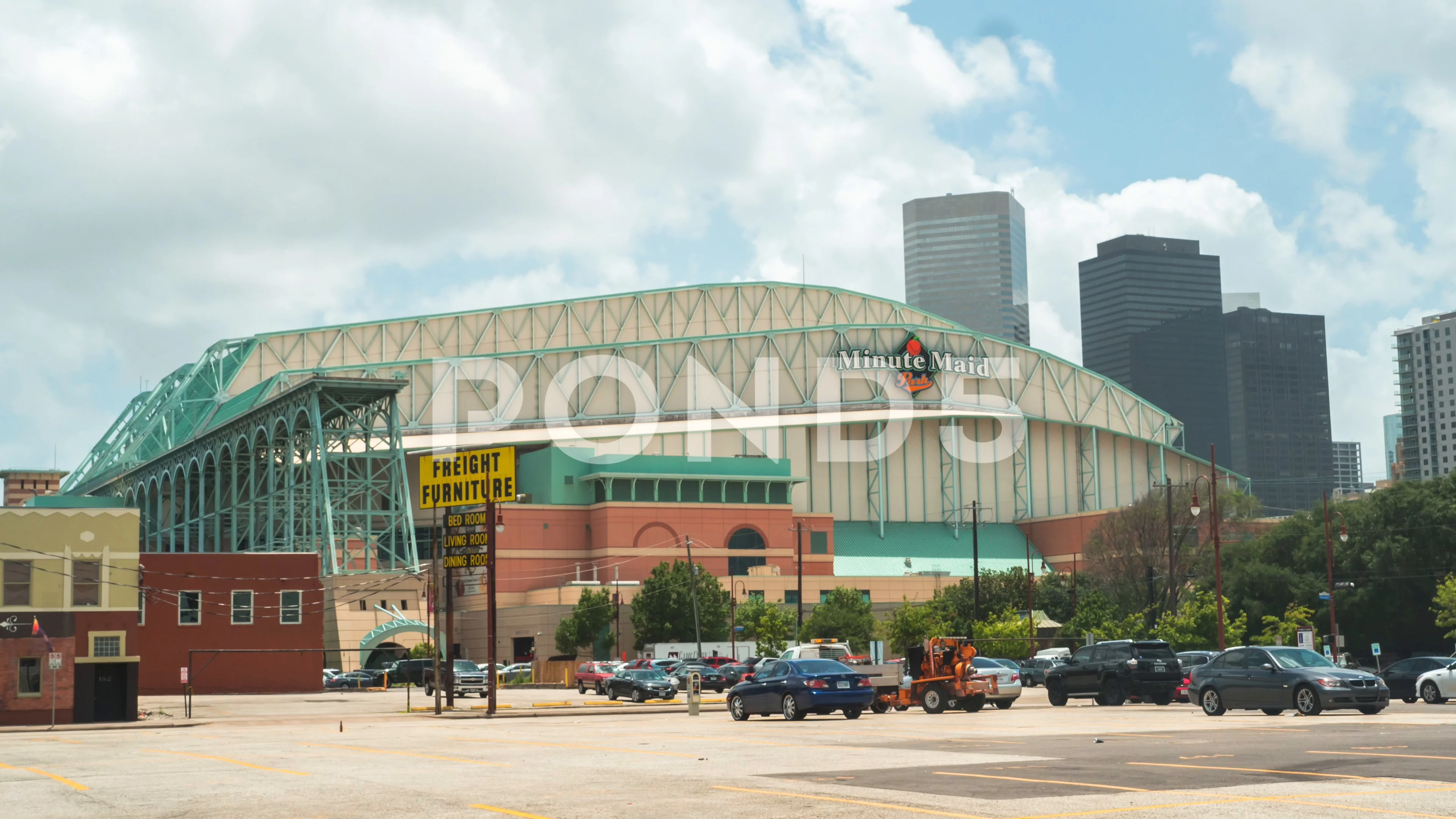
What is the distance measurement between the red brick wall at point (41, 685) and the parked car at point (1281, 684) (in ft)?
117

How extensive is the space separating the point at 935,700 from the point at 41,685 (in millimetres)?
29494

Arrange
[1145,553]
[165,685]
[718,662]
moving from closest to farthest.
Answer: [718,662], [165,685], [1145,553]

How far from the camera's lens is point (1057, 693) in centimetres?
4272

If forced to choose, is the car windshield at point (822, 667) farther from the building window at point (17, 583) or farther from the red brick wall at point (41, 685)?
the building window at point (17, 583)

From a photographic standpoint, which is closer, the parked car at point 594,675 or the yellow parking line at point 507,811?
the yellow parking line at point 507,811

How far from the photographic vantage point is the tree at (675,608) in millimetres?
87250

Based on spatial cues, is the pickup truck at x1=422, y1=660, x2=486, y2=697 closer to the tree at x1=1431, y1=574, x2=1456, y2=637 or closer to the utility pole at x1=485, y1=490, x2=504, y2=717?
the utility pole at x1=485, y1=490, x2=504, y2=717

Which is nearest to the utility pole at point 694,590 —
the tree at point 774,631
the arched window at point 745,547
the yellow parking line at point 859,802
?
the tree at point 774,631

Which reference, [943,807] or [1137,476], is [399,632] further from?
[943,807]

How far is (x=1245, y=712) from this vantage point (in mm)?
35500

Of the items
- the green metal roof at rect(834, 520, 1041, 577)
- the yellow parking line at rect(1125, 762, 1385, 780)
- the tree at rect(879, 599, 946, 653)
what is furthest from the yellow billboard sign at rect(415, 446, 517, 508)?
the green metal roof at rect(834, 520, 1041, 577)

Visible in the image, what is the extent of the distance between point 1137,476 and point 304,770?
113949 mm

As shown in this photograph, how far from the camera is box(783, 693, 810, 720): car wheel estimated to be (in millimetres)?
34500

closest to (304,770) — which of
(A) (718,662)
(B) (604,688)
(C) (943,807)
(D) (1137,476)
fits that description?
(C) (943,807)
